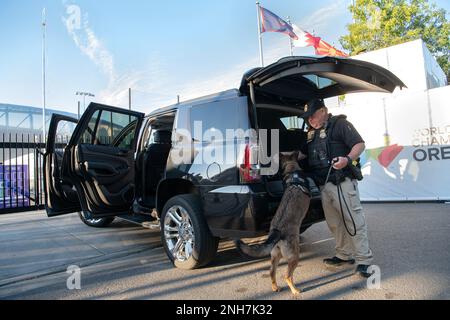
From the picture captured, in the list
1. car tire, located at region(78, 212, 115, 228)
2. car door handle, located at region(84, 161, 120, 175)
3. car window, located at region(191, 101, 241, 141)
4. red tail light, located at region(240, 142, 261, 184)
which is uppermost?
car window, located at region(191, 101, 241, 141)

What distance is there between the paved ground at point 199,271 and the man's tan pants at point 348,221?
0.72 feet

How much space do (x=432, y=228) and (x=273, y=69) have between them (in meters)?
4.20

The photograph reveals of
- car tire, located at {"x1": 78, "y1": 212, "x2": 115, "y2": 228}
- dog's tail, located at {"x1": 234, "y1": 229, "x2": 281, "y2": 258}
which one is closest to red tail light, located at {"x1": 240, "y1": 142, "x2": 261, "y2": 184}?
dog's tail, located at {"x1": 234, "y1": 229, "x2": 281, "y2": 258}

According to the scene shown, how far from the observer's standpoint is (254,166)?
3.01m

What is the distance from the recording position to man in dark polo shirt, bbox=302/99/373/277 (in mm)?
3209

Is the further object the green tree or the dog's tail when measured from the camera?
the green tree

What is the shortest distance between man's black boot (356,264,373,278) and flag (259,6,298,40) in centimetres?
1225

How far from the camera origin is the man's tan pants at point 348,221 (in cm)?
321

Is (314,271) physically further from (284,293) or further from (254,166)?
(254,166)

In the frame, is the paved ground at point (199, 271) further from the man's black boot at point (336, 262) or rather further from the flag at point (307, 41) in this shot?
the flag at point (307, 41)

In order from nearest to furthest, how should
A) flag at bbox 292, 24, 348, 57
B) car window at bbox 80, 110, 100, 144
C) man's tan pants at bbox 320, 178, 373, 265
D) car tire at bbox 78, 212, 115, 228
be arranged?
man's tan pants at bbox 320, 178, 373, 265 → car window at bbox 80, 110, 100, 144 → car tire at bbox 78, 212, 115, 228 → flag at bbox 292, 24, 348, 57

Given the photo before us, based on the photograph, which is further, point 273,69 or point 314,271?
point 314,271

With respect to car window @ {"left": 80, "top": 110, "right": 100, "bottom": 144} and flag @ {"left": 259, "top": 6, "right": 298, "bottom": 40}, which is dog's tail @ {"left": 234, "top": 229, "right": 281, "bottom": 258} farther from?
flag @ {"left": 259, "top": 6, "right": 298, "bottom": 40}
